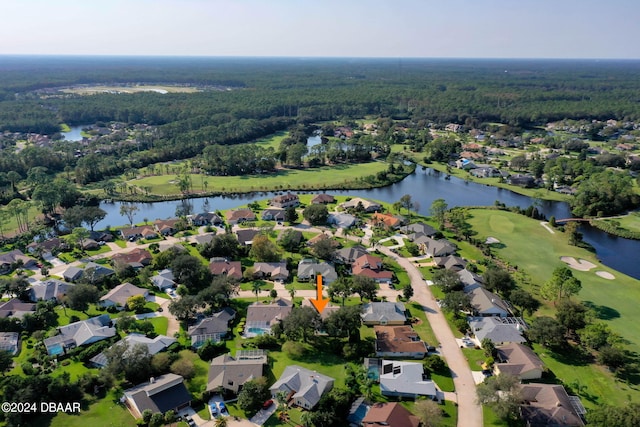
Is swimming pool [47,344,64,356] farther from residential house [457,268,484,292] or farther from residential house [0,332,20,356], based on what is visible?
residential house [457,268,484,292]

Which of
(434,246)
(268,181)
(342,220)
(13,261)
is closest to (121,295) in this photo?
(13,261)

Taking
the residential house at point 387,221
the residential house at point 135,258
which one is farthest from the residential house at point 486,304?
the residential house at point 135,258

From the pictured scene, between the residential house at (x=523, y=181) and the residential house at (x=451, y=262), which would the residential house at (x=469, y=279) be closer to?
the residential house at (x=451, y=262)

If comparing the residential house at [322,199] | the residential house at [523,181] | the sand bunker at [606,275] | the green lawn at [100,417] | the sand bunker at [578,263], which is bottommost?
the green lawn at [100,417]

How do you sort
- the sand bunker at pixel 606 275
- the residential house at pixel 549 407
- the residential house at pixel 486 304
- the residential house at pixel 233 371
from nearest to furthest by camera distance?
1. the residential house at pixel 549 407
2. the residential house at pixel 233 371
3. the residential house at pixel 486 304
4. the sand bunker at pixel 606 275

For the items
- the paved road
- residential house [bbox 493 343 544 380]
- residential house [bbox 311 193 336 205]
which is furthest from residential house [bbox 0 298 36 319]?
residential house [bbox 311 193 336 205]

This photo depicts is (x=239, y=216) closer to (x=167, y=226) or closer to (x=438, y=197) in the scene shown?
(x=167, y=226)

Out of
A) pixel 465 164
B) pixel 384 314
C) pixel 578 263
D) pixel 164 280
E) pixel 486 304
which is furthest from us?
pixel 465 164
